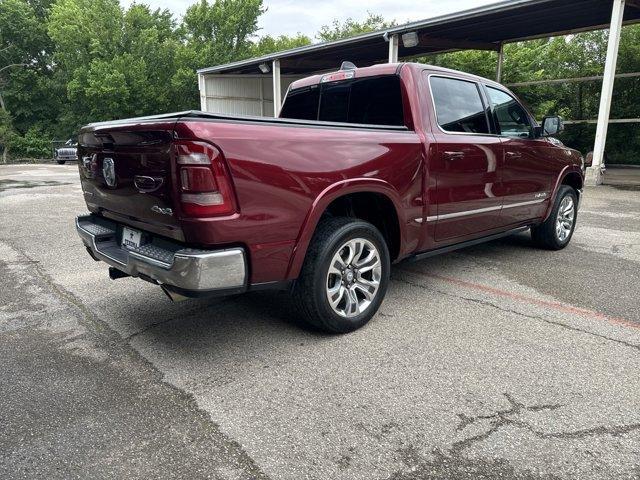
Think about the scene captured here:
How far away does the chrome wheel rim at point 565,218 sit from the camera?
5824 mm

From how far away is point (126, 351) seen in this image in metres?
3.31

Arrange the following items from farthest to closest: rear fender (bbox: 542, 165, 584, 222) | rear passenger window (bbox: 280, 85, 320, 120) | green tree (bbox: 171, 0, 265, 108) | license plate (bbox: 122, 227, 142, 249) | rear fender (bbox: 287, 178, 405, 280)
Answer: green tree (bbox: 171, 0, 265, 108) < rear fender (bbox: 542, 165, 584, 222) < rear passenger window (bbox: 280, 85, 320, 120) < license plate (bbox: 122, 227, 142, 249) < rear fender (bbox: 287, 178, 405, 280)

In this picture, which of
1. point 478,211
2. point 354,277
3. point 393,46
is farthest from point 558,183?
point 393,46

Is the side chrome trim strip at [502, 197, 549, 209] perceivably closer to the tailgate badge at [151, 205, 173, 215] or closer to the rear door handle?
the rear door handle

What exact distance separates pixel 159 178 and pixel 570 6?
14.2m

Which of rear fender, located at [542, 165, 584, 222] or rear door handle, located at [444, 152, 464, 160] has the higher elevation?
rear door handle, located at [444, 152, 464, 160]

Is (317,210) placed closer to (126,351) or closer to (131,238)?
(131,238)

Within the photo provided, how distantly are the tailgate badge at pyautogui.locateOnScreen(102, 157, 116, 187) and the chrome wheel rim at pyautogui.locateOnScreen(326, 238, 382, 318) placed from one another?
5.05 feet

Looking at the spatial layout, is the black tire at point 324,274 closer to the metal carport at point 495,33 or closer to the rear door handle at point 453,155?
the rear door handle at point 453,155

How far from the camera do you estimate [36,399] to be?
2.72 meters

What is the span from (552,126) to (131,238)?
13.7ft

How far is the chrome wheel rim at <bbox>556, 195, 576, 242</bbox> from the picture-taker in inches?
229

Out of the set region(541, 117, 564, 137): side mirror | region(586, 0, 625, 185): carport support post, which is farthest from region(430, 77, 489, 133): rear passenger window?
region(586, 0, 625, 185): carport support post

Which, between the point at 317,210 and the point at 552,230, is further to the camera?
the point at 552,230
